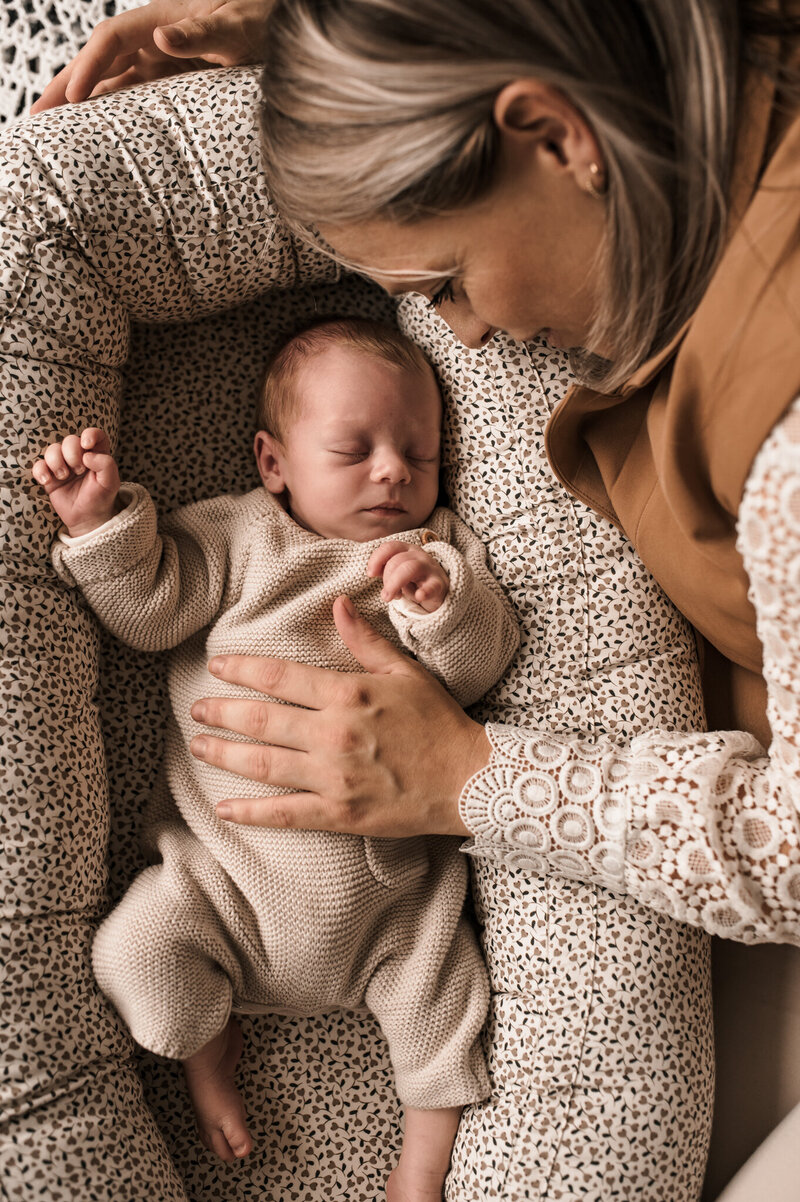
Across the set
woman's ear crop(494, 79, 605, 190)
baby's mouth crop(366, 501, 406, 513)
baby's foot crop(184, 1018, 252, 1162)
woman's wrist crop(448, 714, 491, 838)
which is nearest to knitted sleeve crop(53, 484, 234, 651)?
baby's mouth crop(366, 501, 406, 513)

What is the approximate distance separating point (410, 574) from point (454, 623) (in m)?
0.09

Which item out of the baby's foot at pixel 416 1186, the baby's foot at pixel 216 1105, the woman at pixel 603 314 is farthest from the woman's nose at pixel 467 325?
the baby's foot at pixel 416 1186

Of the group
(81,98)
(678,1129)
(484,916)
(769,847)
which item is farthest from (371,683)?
(81,98)

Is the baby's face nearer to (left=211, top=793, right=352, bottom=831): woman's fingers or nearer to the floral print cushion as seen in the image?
the floral print cushion

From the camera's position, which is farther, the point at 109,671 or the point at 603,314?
the point at 109,671

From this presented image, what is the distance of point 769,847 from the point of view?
1.02 metres

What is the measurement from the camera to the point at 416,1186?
4.13ft

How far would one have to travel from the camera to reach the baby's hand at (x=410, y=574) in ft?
4.16

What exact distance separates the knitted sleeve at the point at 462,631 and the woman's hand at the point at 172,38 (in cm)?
81

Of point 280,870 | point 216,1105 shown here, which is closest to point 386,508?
point 280,870

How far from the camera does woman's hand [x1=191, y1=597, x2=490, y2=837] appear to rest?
1.19m

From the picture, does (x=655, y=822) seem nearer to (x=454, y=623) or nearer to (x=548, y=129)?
(x=454, y=623)

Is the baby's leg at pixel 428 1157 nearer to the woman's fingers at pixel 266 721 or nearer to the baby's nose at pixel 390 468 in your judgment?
the woman's fingers at pixel 266 721

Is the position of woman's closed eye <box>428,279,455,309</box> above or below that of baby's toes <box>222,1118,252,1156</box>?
above
